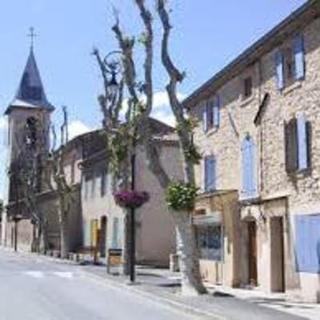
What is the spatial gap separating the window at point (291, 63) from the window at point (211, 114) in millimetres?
5820

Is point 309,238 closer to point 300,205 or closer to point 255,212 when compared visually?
point 300,205

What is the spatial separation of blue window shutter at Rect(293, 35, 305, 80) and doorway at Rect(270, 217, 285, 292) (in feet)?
14.0

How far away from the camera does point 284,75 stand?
2223 centimetres

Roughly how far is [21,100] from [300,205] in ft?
255

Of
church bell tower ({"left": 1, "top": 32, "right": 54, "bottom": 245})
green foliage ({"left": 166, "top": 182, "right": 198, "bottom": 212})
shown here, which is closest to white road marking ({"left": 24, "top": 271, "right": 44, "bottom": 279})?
green foliage ({"left": 166, "top": 182, "right": 198, "bottom": 212})

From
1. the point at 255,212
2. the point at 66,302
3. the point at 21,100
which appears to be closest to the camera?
the point at 66,302

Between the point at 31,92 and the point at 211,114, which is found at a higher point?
the point at 31,92

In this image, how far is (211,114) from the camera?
29453mm

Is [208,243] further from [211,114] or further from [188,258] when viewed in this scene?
[188,258]

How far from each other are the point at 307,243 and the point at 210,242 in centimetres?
825

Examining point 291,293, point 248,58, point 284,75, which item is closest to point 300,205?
point 291,293

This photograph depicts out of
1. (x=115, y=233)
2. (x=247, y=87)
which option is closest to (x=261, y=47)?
(x=247, y=87)

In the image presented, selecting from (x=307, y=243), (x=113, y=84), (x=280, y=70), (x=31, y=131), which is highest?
(x=31, y=131)

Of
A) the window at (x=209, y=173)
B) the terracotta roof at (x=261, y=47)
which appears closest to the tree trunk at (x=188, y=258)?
the terracotta roof at (x=261, y=47)
